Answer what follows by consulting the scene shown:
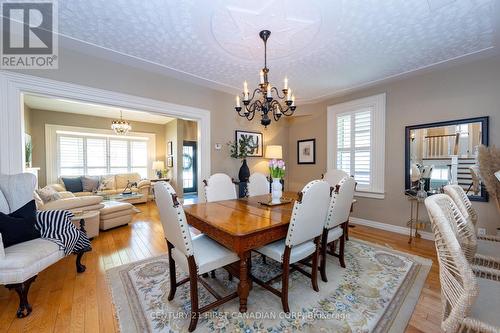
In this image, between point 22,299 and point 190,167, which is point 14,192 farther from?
point 190,167

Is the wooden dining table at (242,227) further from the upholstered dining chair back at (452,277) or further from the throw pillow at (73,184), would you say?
the throw pillow at (73,184)

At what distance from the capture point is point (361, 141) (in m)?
3.96

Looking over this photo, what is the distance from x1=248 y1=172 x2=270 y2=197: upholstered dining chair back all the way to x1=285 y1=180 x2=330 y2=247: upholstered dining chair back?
1396mm

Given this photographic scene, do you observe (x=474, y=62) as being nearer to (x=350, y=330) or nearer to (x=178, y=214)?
(x=350, y=330)

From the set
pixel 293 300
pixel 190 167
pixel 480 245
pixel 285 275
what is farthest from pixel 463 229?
pixel 190 167

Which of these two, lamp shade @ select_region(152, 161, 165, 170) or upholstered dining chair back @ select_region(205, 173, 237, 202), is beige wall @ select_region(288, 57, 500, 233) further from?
lamp shade @ select_region(152, 161, 165, 170)

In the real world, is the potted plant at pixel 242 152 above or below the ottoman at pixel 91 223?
above

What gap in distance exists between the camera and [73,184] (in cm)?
555

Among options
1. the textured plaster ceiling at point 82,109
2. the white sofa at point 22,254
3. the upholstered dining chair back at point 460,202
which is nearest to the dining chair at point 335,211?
the upholstered dining chair back at point 460,202

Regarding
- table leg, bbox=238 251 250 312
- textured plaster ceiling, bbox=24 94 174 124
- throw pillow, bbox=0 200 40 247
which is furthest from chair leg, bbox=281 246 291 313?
textured plaster ceiling, bbox=24 94 174 124

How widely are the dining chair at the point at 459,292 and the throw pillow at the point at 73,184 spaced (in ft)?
23.9

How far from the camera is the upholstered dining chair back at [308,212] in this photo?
1569 mm

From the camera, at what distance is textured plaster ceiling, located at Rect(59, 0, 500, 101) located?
185cm

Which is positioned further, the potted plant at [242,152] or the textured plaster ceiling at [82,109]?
the textured plaster ceiling at [82,109]
